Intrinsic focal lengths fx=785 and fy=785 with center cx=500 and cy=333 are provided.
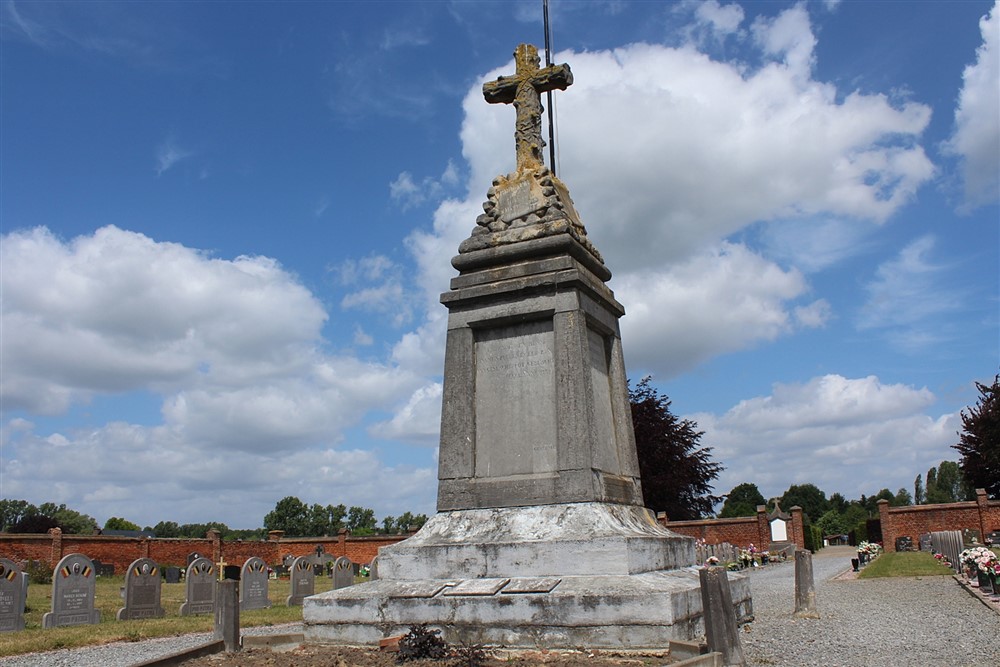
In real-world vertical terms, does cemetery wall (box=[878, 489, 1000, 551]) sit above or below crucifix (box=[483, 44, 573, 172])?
below

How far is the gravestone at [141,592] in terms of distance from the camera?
574 inches

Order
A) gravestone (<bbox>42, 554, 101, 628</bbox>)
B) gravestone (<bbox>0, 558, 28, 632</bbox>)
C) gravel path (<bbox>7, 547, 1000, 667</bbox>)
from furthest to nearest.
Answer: gravestone (<bbox>42, 554, 101, 628</bbox>)
gravestone (<bbox>0, 558, 28, 632</bbox>)
gravel path (<bbox>7, 547, 1000, 667</bbox>)

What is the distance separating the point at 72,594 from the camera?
43.9 ft

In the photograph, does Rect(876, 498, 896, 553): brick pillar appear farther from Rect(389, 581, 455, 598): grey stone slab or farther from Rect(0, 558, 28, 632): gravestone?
Rect(0, 558, 28, 632): gravestone

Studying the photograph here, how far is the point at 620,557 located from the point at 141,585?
11.5m

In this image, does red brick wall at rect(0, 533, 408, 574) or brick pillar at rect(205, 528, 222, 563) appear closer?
red brick wall at rect(0, 533, 408, 574)

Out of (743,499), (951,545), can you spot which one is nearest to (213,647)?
(951,545)

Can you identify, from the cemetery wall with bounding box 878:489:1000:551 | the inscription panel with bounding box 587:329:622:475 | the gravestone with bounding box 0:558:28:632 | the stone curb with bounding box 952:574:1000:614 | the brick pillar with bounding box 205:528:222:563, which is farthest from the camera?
the brick pillar with bounding box 205:528:222:563

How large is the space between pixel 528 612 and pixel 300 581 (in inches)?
538

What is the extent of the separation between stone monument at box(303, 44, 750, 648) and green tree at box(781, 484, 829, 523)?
114m

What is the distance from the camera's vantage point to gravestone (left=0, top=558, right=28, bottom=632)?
492 inches

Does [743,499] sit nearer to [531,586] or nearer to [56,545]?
[56,545]

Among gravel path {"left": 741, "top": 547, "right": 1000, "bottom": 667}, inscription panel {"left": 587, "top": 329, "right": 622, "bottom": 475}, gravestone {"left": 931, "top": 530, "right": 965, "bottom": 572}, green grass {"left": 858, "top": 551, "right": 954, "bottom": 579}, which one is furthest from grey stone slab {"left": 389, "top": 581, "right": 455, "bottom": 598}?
gravestone {"left": 931, "top": 530, "right": 965, "bottom": 572}

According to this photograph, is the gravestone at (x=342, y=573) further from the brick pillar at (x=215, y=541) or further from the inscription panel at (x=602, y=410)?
the brick pillar at (x=215, y=541)
